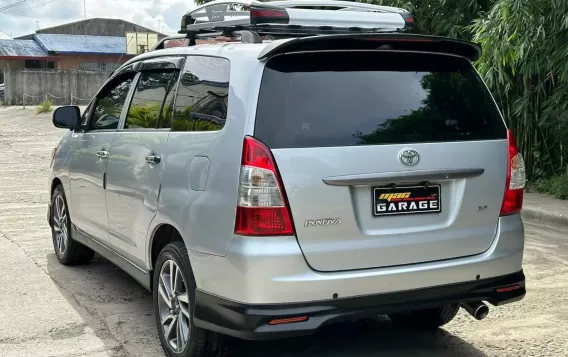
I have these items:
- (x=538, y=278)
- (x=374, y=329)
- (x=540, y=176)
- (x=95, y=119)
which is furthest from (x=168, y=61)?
(x=540, y=176)

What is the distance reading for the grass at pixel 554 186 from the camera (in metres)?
9.54

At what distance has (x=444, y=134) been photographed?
376cm

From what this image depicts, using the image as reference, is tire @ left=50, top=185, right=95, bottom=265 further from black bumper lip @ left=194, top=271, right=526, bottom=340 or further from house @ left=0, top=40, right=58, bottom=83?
house @ left=0, top=40, right=58, bottom=83

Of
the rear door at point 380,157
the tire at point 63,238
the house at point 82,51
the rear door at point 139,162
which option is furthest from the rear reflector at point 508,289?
the house at point 82,51

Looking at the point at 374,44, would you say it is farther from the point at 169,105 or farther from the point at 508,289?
the point at 508,289

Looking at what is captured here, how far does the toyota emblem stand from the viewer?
140 inches

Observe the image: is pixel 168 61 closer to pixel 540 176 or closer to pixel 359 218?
pixel 359 218

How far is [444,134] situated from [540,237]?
4.50m

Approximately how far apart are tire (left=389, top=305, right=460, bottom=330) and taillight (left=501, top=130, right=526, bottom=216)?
0.82m

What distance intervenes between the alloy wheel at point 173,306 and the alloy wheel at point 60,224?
2457mm

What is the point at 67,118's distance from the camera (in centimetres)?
596

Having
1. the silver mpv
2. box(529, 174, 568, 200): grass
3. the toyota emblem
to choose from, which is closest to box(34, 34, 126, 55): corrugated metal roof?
box(529, 174, 568, 200): grass

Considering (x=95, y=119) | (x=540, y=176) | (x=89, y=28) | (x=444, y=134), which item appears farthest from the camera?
(x=89, y=28)

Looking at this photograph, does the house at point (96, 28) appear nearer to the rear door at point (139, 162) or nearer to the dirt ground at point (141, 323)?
the dirt ground at point (141, 323)
